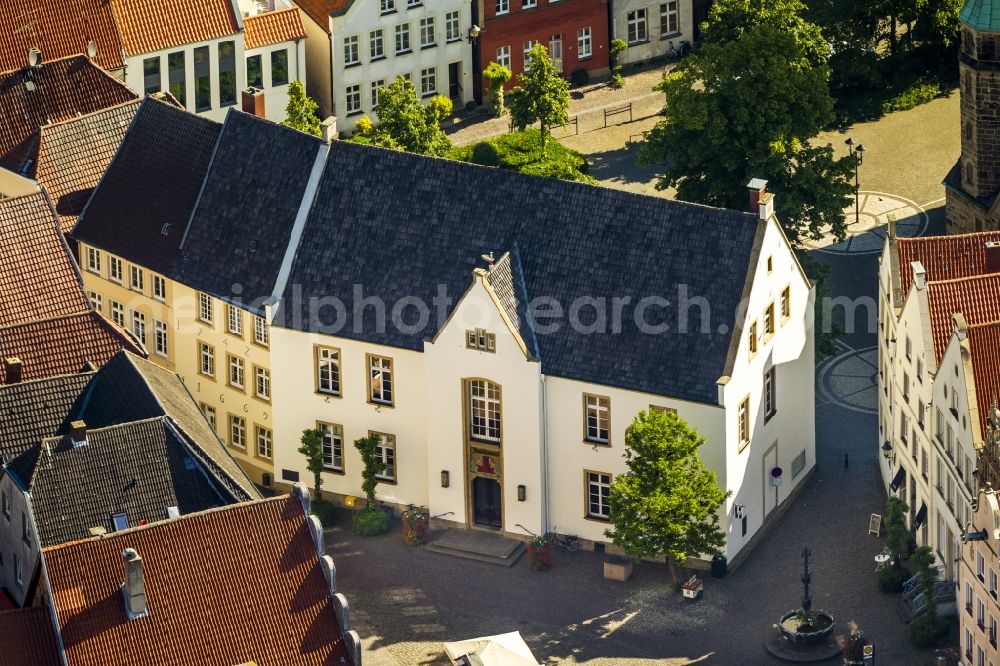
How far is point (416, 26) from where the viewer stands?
175 metres

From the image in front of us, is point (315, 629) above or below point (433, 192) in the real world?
below

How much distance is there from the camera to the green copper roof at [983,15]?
151m

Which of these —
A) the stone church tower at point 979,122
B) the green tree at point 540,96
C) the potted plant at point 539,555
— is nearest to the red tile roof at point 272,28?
the green tree at point 540,96

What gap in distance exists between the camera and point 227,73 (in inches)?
6718

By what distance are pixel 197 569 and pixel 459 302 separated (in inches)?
846

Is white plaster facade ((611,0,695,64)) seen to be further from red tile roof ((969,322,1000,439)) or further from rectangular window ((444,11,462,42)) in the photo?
red tile roof ((969,322,1000,439))

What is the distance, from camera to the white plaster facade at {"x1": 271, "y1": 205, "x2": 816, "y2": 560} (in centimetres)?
13688

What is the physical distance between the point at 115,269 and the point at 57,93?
39.1ft

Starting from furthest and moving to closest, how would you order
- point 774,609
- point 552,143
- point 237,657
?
point 552,143
point 774,609
point 237,657

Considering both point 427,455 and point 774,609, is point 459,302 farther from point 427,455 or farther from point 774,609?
point 774,609

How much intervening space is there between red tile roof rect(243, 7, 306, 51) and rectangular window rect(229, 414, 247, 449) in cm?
2986

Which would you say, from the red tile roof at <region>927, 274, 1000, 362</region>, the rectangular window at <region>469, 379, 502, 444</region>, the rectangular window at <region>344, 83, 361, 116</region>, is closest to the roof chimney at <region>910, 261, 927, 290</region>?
the red tile roof at <region>927, 274, 1000, 362</region>

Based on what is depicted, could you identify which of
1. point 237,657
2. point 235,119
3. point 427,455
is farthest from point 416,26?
point 237,657

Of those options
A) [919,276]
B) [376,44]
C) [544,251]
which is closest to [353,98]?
[376,44]
